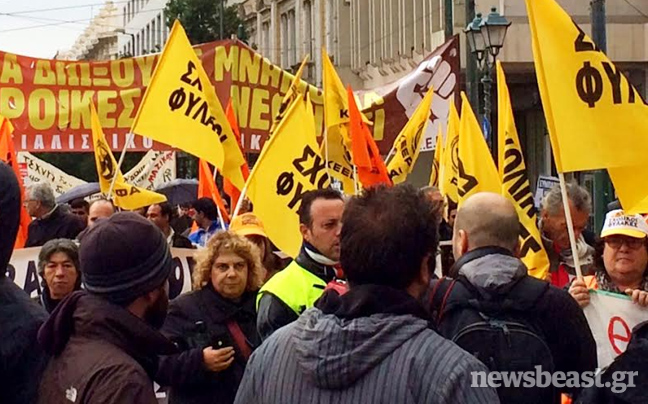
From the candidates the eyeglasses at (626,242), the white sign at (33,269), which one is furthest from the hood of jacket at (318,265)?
the white sign at (33,269)

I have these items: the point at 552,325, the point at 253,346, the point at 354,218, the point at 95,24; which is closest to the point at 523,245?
the point at 253,346

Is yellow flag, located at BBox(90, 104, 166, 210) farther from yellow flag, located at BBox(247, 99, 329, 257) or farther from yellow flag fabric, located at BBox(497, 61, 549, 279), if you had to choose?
yellow flag fabric, located at BBox(497, 61, 549, 279)

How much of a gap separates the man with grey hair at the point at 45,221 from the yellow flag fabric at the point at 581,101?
5344mm

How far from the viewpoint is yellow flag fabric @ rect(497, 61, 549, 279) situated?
227 inches

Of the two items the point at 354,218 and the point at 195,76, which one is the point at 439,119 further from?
the point at 354,218

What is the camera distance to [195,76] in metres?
8.42

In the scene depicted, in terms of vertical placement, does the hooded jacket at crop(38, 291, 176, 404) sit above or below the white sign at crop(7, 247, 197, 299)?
above

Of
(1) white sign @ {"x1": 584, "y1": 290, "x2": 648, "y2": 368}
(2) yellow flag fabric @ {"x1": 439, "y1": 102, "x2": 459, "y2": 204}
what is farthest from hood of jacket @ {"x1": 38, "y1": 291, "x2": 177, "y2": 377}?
(2) yellow flag fabric @ {"x1": 439, "y1": 102, "x2": 459, "y2": 204}

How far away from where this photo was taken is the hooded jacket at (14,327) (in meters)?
2.81

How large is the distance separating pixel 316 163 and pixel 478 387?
5012 mm

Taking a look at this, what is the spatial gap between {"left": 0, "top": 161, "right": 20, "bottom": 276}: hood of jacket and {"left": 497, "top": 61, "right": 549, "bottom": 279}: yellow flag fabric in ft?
10.8

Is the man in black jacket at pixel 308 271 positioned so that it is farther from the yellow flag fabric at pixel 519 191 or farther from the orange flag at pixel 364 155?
the orange flag at pixel 364 155

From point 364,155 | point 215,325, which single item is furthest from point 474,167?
point 215,325

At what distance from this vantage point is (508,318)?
368 cm
